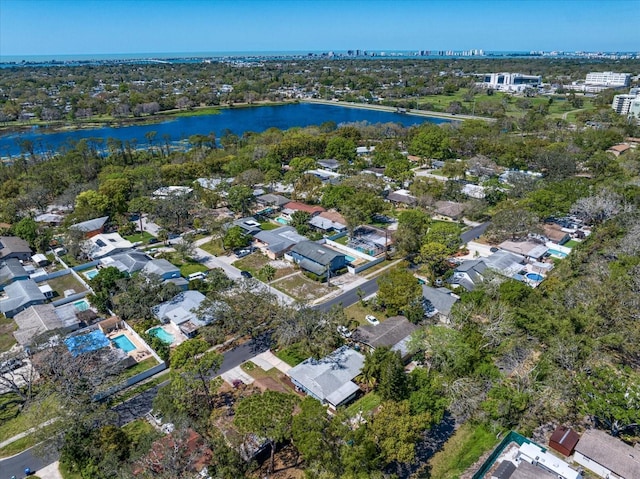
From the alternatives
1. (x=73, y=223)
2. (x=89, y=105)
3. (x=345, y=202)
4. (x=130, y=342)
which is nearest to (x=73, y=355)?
(x=130, y=342)

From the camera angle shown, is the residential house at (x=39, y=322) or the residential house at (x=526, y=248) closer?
the residential house at (x=39, y=322)

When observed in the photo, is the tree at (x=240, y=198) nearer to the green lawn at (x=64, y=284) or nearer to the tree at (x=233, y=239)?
the tree at (x=233, y=239)

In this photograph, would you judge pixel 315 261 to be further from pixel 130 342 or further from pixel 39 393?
pixel 39 393

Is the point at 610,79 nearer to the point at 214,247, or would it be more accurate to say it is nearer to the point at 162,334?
the point at 214,247

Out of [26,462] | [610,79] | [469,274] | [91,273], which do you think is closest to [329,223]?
[469,274]

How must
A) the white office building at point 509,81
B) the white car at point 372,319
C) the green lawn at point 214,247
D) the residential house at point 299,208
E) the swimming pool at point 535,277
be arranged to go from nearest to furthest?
the white car at point 372,319 → the swimming pool at point 535,277 → the green lawn at point 214,247 → the residential house at point 299,208 → the white office building at point 509,81

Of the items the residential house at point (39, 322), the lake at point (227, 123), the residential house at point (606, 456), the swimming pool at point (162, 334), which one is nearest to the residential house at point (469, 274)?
the residential house at point (606, 456)

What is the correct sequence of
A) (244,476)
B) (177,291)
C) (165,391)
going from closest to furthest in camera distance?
(244,476), (165,391), (177,291)
